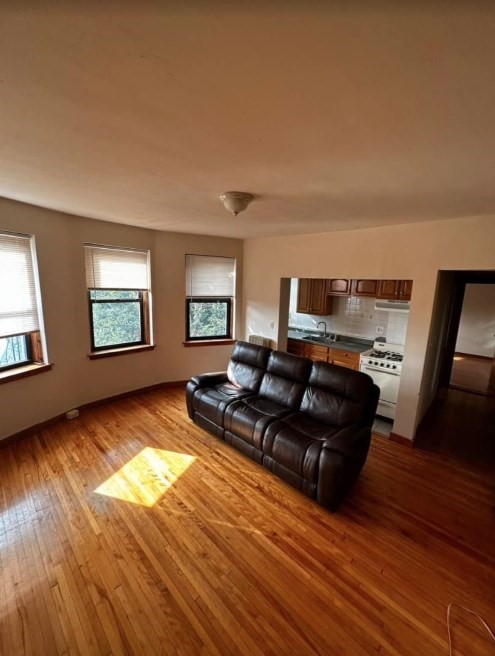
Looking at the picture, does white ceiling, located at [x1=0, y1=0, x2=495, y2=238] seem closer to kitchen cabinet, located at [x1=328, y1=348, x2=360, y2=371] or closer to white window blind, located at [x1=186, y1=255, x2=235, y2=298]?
white window blind, located at [x1=186, y1=255, x2=235, y2=298]

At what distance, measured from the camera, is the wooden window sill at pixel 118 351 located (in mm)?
3756

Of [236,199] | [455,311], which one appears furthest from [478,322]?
[236,199]

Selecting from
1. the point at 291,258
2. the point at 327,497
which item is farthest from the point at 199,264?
the point at 327,497

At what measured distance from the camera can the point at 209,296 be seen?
465cm

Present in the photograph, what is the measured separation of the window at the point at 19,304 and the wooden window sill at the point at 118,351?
2.04 ft

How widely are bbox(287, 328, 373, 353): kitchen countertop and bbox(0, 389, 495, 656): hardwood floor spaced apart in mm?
1921

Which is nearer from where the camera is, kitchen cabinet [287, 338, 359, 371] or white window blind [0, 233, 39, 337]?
white window blind [0, 233, 39, 337]

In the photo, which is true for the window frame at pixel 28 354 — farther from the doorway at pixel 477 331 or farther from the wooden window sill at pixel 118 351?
the doorway at pixel 477 331

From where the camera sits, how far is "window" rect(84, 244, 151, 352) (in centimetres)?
367

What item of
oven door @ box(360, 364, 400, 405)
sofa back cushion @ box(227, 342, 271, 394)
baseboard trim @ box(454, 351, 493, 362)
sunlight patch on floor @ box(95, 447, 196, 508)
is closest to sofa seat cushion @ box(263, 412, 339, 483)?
sofa back cushion @ box(227, 342, 271, 394)

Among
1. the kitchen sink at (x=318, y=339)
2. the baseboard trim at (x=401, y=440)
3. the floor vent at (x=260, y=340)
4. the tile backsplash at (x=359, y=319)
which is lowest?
the baseboard trim at (x=401, y=440)

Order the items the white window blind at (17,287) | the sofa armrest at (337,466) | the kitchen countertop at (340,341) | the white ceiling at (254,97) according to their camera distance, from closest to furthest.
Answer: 1. the white ceiling at (254,97)
2. the sofa armrest at (337,466)
3. the white window blind at (17,287)
4. the kitchen countertop at (340,341)

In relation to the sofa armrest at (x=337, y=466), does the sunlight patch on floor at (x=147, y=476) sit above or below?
below

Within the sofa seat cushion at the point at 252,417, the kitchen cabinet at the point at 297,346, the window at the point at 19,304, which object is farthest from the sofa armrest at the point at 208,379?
the kitchen cabinet at the point at 297,346
